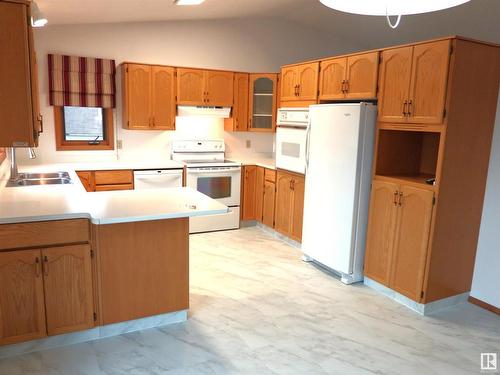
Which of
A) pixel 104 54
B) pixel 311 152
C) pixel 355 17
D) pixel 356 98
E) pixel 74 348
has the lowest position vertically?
pixel 74 348

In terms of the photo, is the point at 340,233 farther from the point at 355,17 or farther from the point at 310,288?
the point at 355,17

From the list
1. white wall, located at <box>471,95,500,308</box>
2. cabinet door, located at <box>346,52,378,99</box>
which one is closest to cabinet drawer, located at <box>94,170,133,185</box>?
cabinet door, located at <box>346,52,378,99</box>

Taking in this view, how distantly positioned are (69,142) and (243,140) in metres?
2.29

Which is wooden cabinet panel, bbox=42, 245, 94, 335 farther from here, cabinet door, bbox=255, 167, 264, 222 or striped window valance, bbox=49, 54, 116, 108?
cabinet door, bbox=255, 167, 264, 222

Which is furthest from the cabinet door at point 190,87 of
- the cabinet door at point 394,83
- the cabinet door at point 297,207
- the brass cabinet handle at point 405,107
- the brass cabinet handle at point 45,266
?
the brass cabinet handle at point 45,266

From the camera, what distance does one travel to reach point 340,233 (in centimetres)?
365

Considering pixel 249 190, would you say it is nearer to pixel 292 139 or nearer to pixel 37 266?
pixel 292 139

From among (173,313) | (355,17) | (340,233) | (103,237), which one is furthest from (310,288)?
(355,17)

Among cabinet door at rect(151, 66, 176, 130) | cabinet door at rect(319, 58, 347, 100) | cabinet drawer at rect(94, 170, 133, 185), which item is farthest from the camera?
cabinet door at rect(151, 66, 176, 130)

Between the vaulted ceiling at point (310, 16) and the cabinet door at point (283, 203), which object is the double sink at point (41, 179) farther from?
the cabinet door at point (283, 203)

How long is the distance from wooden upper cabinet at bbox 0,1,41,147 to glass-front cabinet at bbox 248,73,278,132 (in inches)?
129

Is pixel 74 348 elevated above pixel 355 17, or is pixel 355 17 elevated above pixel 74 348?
pixel 355 17

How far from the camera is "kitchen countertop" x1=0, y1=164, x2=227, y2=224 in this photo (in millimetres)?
2340

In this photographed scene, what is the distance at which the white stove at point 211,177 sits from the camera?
4918 mm
